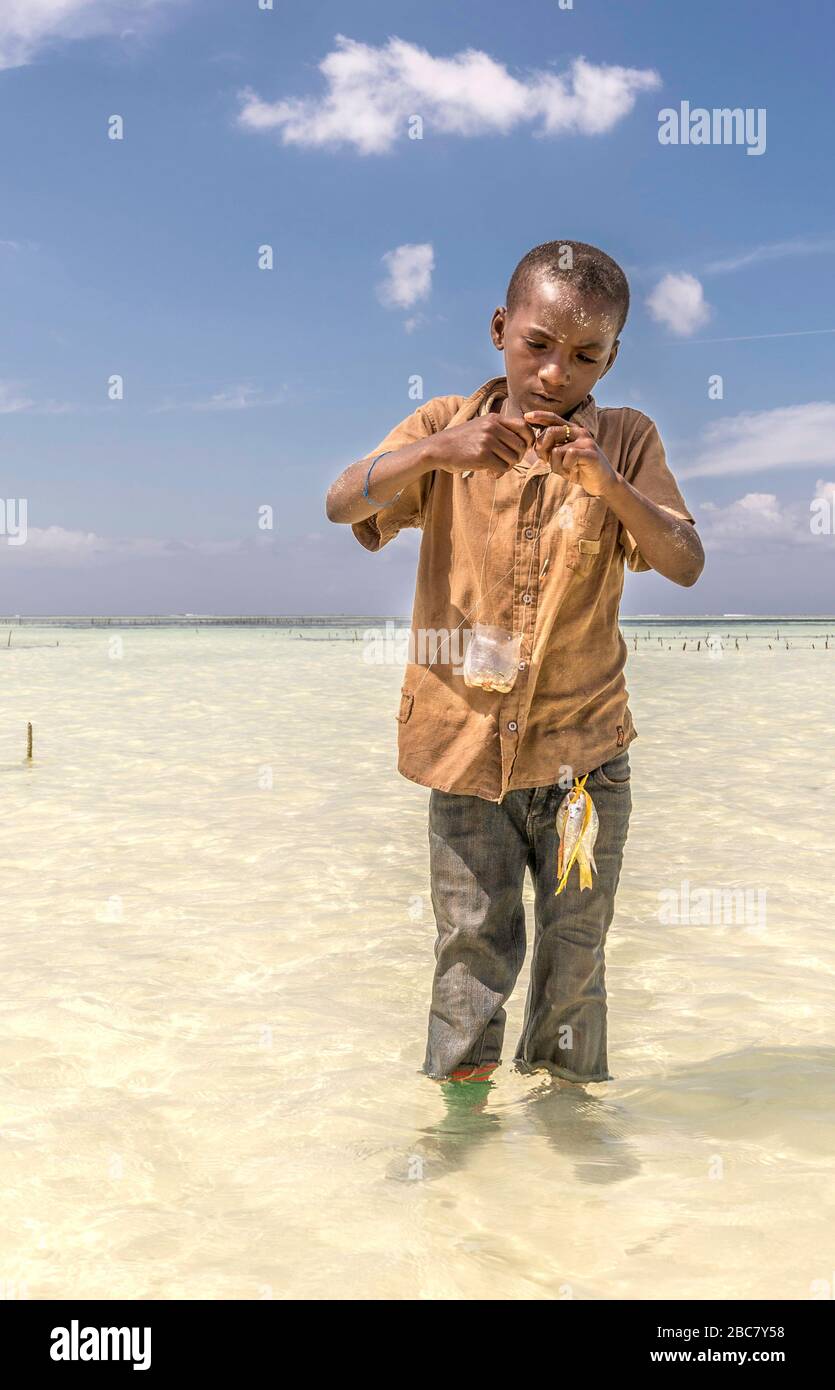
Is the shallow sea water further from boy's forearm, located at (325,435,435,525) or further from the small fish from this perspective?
boy's forearm, located at (325,435,435,525)

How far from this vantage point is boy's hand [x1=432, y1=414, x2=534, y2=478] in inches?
94.0

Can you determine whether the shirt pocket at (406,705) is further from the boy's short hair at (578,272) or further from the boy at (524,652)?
the boy's short hair at (578,272)

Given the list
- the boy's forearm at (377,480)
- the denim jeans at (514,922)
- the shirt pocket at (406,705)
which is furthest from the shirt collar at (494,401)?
the denim jeans at (514,922)

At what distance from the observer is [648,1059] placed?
3943 millimetres

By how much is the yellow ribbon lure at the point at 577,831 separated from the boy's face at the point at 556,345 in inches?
36.5

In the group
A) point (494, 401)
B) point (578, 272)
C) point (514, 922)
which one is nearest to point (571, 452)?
point (578, 272)

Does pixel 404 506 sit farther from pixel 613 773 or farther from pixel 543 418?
pixel 613 773

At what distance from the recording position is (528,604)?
280 cm

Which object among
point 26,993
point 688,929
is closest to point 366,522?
point 26,993

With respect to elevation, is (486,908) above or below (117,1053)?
above

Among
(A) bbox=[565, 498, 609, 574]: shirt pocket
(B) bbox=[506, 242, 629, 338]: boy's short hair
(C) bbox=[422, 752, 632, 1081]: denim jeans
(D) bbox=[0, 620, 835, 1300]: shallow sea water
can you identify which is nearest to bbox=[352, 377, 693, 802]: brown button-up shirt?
(A) bbox=[565, 498, 609, 574]: shirt pocket
